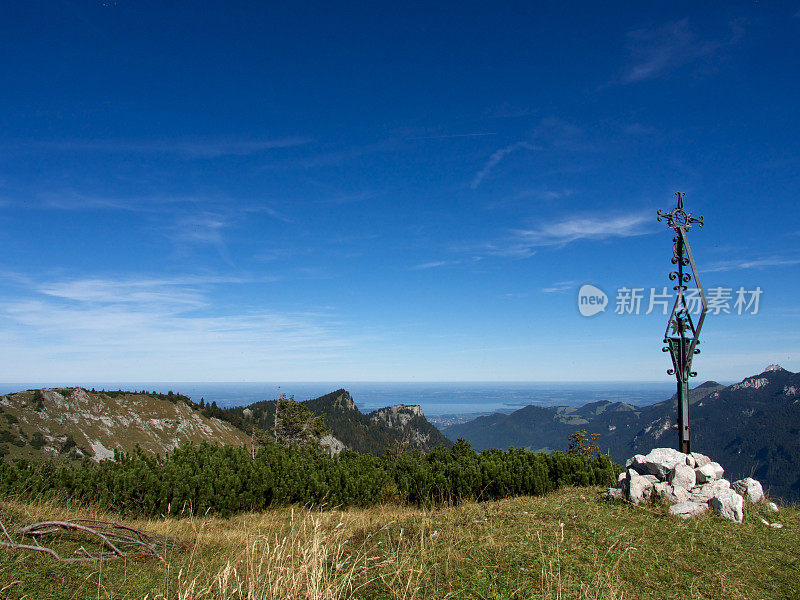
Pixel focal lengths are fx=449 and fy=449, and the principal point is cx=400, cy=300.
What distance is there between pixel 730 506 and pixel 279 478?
30.3 feet

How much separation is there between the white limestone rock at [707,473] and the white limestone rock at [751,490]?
0.39 meters

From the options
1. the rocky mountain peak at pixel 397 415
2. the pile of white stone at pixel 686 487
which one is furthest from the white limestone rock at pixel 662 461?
the rocky mountain peak at pixel 397 415

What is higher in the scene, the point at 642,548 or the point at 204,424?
the point at 642,548

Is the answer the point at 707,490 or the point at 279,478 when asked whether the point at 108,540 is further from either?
the point at 707,490

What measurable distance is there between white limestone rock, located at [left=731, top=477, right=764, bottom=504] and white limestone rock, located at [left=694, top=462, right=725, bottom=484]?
0.39m

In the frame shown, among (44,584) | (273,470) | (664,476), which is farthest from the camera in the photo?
(273,470)

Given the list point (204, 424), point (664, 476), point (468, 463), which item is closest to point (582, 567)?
point (664, 476)

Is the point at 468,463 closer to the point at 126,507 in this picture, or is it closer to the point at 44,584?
the point at 126,507

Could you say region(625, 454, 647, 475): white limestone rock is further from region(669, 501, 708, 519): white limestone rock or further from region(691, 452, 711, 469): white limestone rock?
region(669, 501, 708, 519): white limestone rock

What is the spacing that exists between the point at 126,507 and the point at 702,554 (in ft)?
35.9

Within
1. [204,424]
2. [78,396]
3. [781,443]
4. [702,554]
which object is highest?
[702,554]

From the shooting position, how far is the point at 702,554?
6059 millimetres

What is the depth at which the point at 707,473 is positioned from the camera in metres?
8.99

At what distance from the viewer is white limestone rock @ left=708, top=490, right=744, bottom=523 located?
762cm
